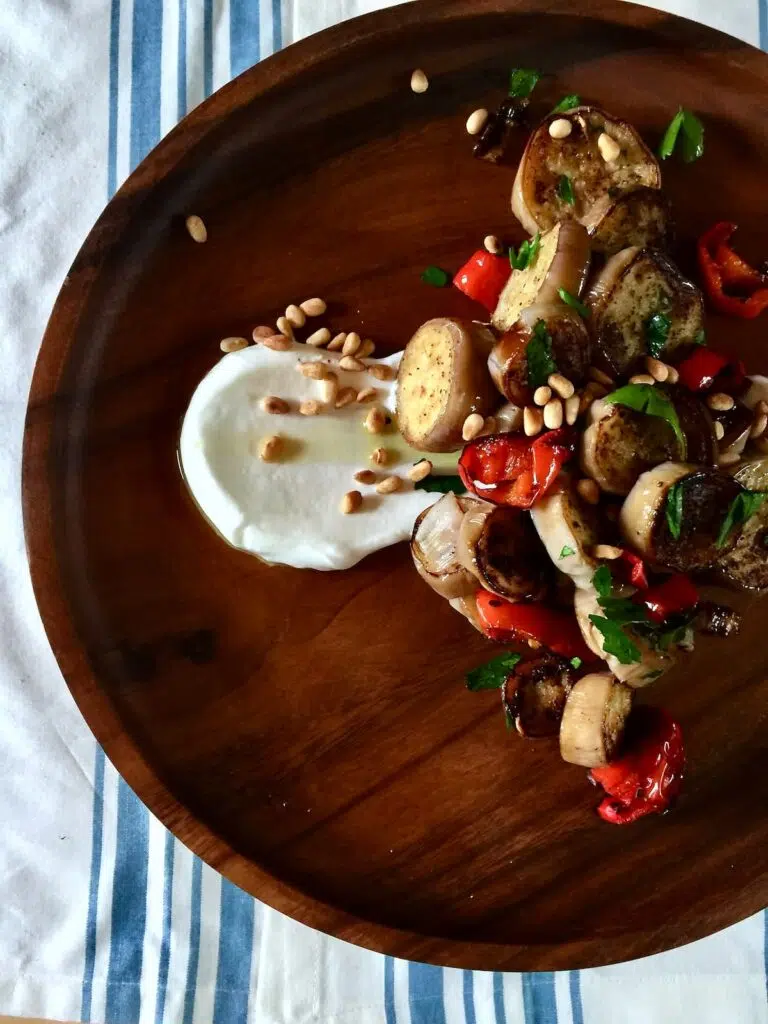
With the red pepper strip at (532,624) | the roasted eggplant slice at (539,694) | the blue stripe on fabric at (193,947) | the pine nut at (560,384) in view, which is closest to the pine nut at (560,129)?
the pine nut at (560,384)

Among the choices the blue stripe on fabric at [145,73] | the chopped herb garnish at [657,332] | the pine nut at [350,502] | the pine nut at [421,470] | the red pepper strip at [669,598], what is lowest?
the red pepper strip at [669,598]

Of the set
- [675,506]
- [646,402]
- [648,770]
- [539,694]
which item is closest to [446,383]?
[646,402]

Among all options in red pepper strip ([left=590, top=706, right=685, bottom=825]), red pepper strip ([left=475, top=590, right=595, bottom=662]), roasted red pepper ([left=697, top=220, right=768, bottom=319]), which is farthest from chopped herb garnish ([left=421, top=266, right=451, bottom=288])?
red pepper strip ([left=590, top=706, right=685, bottom=825])

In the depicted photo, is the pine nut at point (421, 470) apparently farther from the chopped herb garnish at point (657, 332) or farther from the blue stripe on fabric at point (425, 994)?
the blue stripe on fabric at point (425, 994)

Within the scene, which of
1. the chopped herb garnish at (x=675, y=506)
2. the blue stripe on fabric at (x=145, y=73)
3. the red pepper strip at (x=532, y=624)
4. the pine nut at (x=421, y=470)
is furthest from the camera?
the blue stripe on fabric at (x=145, y=73)

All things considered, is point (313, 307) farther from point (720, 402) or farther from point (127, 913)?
Result: point (127, 913)

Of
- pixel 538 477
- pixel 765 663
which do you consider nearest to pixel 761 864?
pixel 765 663

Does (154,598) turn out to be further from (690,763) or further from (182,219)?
(690,763)

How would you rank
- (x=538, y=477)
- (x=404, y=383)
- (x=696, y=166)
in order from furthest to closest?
1. (x=696, y=166)
2. (x=404, y=383)
3. (x=538, y=477)
